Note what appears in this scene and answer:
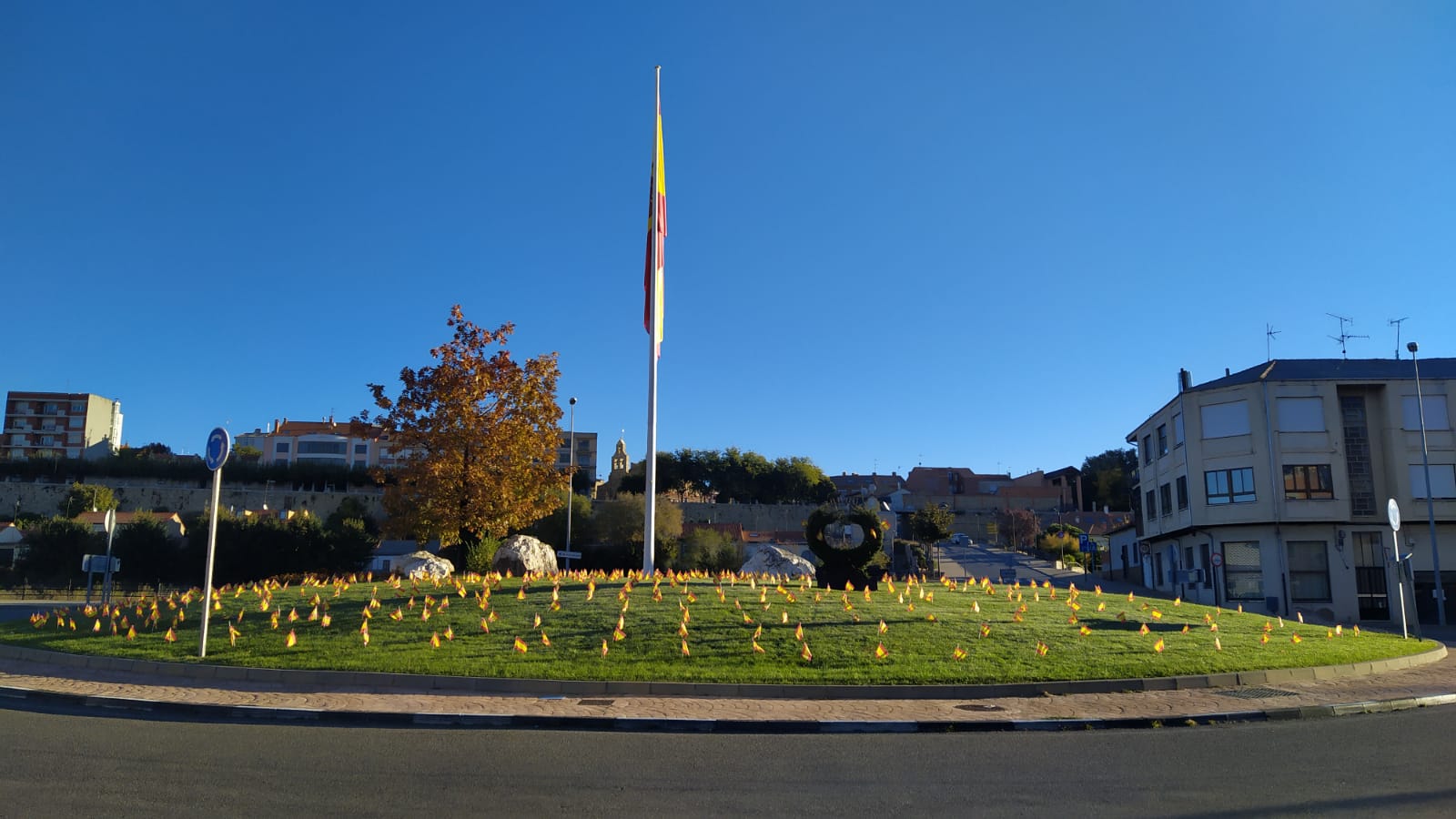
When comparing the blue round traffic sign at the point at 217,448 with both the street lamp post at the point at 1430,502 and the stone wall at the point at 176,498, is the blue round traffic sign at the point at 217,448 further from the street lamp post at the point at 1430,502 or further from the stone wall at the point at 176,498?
the stone wall at the point at 176,498

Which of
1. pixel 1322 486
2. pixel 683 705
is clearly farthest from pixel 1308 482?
pixel 683 705

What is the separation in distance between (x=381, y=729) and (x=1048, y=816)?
6693 millimetres

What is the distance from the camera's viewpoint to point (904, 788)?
→ 7.55 meters

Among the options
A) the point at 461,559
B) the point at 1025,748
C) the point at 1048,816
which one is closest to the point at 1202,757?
the point at 1025,748

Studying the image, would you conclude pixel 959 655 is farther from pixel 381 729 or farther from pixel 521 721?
pixel 381 729

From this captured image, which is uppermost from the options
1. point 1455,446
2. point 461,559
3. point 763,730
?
point 1455,446

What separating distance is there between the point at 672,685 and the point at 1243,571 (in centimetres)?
3353

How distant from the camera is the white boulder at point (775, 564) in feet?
A: 86.3

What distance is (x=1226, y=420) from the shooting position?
3919cm

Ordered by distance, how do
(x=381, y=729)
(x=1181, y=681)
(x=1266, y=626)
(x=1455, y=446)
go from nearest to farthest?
(x=381, y=729)
(x=1181, y=681)
(x=1266, y=626)
(x=1455, y=446)

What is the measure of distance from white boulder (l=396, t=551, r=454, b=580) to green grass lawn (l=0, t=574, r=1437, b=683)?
12.7ft

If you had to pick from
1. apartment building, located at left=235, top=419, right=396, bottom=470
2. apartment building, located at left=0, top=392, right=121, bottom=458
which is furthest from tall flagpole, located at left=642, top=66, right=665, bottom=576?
apartment building, located at left=0, top=392, right=121, bottom=458

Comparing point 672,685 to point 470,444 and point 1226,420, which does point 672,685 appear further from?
point 1226,420

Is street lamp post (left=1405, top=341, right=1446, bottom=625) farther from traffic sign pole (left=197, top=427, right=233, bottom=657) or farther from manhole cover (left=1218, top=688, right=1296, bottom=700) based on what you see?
traffic sign pole (left=197, top=427, right=233, bottom=657)
